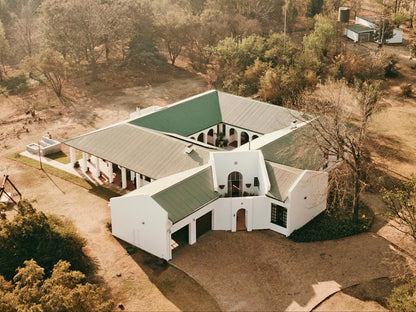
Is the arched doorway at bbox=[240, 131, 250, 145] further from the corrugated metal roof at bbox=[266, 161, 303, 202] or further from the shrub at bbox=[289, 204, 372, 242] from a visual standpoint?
the shrub at bbox=[289, 204, 372, 242]

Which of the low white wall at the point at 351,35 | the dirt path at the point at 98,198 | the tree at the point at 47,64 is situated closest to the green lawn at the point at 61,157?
the dirt path at the point at 98,198

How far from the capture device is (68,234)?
36438mm

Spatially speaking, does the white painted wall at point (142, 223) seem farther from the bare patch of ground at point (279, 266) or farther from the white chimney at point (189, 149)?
the white chimney at point (189, 149)

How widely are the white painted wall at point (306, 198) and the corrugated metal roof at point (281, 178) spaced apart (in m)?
0.73

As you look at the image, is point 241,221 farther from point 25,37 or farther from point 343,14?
point 25,37

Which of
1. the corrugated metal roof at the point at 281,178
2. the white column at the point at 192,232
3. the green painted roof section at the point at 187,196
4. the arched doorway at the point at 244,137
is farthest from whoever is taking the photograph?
the arched doorway at the point at 244,137

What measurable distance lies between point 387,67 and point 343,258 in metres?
49.1

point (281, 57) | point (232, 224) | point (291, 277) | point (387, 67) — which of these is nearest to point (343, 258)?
point (291, 277)

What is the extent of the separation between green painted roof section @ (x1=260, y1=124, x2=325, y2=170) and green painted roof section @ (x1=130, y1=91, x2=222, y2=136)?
11.5 metres

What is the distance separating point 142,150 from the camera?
4584cm

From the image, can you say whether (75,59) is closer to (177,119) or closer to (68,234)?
(177,119)

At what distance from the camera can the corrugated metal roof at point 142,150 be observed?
43.5 metres

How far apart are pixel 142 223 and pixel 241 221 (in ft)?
30.1

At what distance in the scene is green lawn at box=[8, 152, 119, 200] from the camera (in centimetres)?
4678
